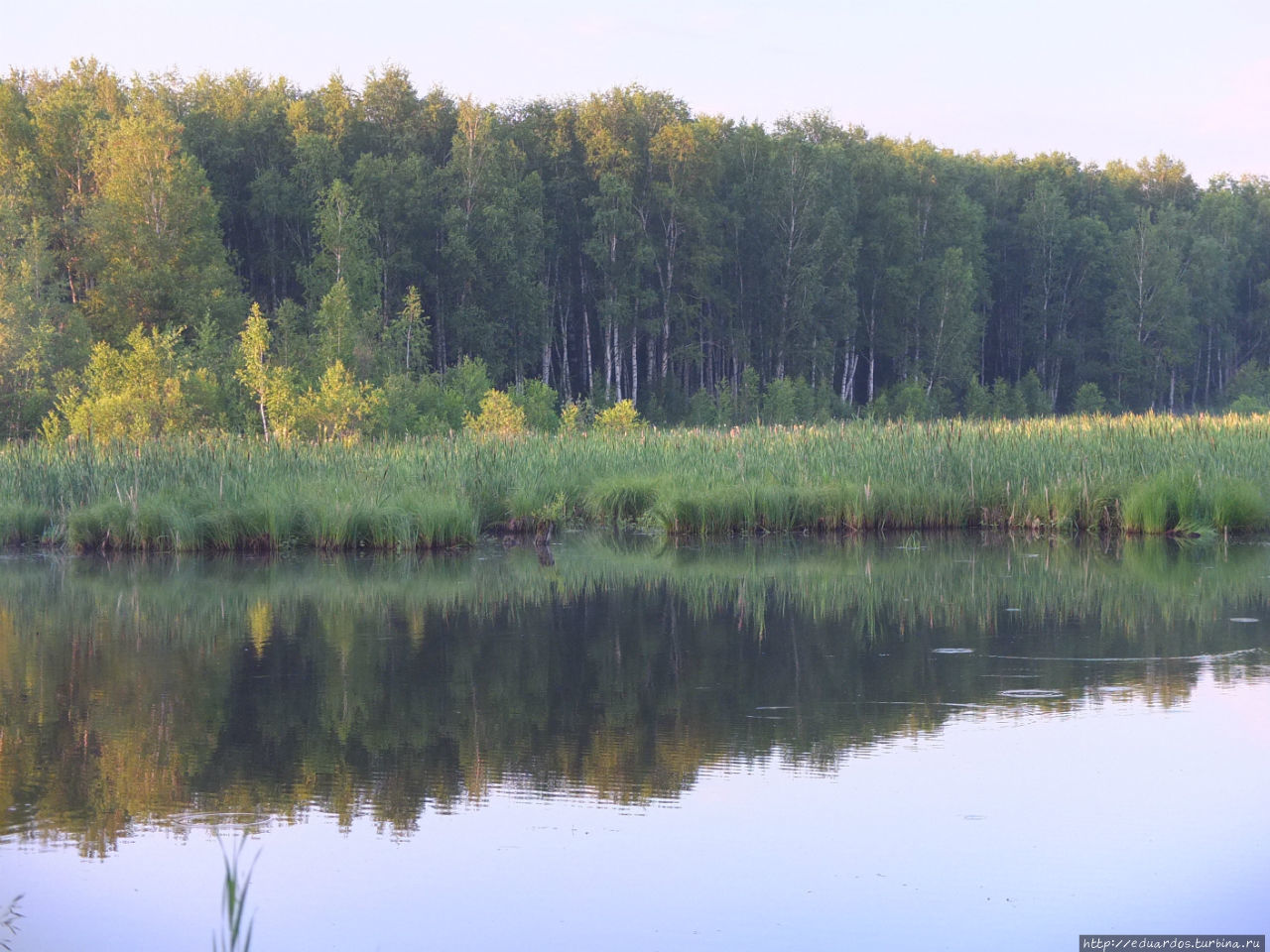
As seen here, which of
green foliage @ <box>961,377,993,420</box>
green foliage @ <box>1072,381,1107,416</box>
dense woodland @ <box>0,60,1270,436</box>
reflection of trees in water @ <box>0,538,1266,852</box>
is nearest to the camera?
reflection of trees in water @ <box>0,538,1266,852</box>

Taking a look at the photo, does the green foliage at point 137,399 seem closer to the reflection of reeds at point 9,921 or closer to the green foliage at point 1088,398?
the reflection of reeds at point 9,921

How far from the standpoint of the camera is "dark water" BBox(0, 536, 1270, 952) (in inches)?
183

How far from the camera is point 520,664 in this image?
348 inches

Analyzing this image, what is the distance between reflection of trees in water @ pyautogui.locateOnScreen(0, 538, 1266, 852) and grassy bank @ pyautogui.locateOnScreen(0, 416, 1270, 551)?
1256 mm

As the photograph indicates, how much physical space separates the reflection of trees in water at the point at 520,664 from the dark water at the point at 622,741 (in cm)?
3

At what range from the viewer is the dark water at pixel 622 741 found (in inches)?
183

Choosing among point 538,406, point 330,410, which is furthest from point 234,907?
point 538,406

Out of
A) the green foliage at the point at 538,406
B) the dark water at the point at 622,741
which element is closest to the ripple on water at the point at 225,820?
the dark water at the point at 622,741

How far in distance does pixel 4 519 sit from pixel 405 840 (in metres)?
12.4

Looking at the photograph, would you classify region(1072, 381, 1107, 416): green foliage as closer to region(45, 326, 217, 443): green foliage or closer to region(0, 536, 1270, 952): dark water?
region(45, 326, 217, 443): green foliage

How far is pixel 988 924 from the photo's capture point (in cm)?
445

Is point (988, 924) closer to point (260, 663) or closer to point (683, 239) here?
point (260, 663)

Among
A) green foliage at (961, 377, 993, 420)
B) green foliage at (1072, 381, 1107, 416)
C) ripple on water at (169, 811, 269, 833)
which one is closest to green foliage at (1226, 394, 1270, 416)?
green foliage at (1072, 381, 1107, 416)

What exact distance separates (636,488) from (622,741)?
11.0 meters
